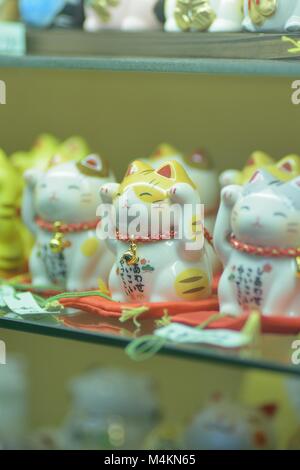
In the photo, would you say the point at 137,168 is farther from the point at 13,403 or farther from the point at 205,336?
the point at 13,403

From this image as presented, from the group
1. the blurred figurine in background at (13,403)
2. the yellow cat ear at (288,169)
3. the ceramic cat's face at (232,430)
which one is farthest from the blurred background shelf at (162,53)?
the blurred figurine in background at (13,403)

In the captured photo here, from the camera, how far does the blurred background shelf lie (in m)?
1.24

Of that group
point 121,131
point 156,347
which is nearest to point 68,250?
point 156,347

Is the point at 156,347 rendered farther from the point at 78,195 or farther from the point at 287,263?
the point at 78,195

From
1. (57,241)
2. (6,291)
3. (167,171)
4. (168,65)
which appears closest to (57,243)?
(57,241)

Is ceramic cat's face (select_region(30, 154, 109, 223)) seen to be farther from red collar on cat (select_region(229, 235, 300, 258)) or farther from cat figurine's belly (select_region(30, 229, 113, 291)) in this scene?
red collar on cat (select_region(229, 235, 300, 258))

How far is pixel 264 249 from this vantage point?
122 centimetres

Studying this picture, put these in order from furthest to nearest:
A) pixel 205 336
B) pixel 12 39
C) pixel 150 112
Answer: pixel 150 112, pixel 12 39, pixel 205 336

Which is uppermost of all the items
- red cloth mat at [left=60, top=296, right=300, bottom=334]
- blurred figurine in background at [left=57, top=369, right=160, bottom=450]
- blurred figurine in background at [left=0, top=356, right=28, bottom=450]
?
red cloth mat at [left=60, top=296, right=300, bottom=334]

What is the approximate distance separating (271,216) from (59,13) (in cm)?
56

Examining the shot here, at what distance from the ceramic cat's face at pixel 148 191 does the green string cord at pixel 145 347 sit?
0.58ft

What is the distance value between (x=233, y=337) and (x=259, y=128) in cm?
56

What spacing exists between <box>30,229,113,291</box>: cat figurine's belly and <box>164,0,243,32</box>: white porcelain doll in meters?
0.34

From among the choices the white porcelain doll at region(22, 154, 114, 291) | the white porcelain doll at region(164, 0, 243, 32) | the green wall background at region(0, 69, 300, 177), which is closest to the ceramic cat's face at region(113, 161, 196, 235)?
the white porcelain doll at region(22, 154, 114, 291)
